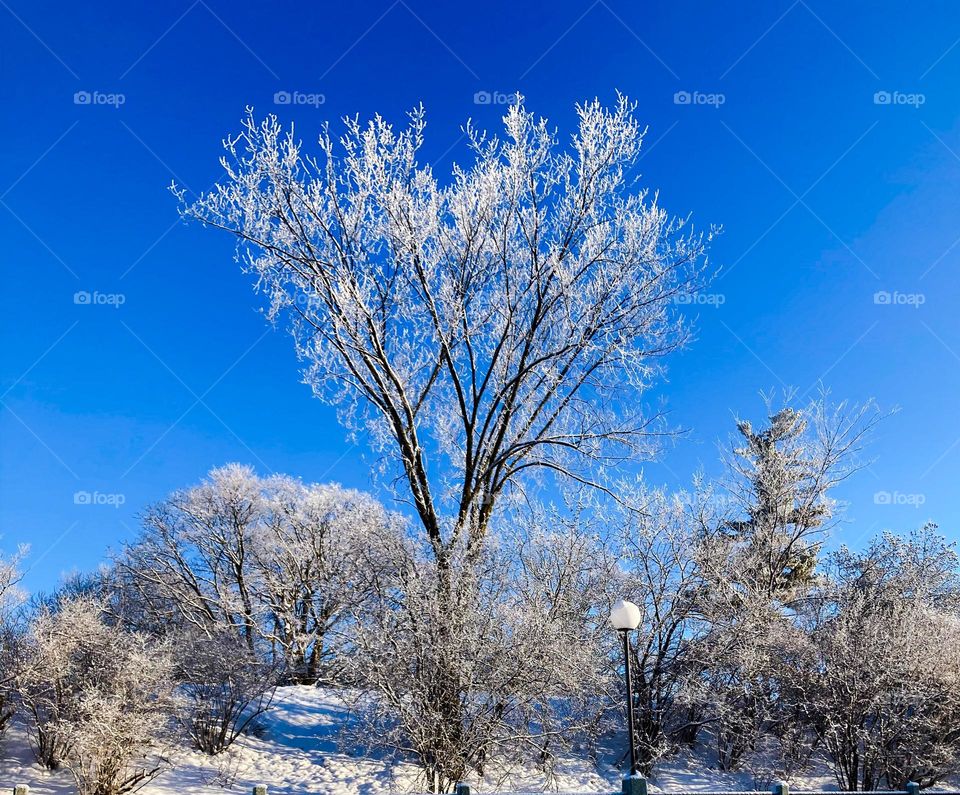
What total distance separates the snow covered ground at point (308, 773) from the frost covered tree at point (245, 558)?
126 inches

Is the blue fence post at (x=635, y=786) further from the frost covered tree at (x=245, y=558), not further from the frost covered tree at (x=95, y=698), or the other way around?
the frost covered tree at (x=245, y=558)

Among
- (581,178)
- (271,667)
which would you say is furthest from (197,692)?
(581,178)

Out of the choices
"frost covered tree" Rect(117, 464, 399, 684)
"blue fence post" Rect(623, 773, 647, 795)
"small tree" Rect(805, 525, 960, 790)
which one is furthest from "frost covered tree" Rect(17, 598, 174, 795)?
"small tree" Rect(805, 525, 960, 790)

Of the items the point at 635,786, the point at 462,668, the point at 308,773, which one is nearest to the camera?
the point at 635,786

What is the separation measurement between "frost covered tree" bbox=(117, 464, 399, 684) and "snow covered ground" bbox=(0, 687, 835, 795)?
320cm

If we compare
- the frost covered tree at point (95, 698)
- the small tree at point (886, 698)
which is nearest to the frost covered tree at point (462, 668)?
the frost covered tree at point (95, 698)

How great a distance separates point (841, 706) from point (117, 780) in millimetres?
13661

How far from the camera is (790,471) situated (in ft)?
70.6

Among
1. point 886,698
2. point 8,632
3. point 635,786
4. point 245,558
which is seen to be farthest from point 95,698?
point 886,698

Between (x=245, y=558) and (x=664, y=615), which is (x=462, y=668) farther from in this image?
(x=245, y=558)

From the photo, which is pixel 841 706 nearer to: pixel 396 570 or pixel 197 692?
pixel 396 570

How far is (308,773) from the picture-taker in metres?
14.3

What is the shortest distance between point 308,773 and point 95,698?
4.20m

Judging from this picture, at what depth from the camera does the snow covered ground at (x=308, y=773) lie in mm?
13422
